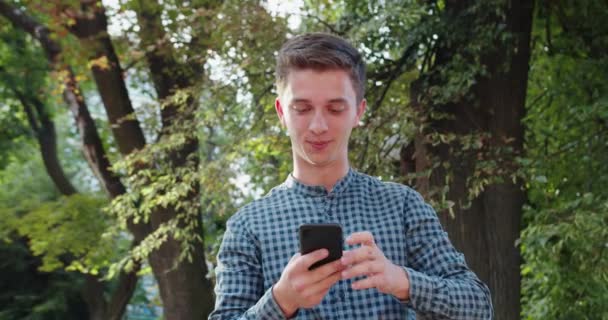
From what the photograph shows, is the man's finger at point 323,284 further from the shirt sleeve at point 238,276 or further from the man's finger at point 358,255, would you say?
the shirt sleeve at point 238,276

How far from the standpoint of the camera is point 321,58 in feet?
5.98

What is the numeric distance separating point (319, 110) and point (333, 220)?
0.84 feet

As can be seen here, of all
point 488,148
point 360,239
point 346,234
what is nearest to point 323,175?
point 346,234

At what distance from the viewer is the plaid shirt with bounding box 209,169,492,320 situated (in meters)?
1.73

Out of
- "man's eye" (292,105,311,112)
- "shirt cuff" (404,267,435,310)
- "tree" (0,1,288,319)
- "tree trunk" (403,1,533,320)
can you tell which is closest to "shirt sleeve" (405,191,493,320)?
"shirt cuff" (404,267,435,310)

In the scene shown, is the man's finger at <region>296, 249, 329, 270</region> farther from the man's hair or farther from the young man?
the man's hair

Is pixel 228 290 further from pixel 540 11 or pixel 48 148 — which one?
pixel 48 148

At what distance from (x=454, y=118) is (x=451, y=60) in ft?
1.33

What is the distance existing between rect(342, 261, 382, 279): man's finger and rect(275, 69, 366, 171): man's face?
0.37 meters

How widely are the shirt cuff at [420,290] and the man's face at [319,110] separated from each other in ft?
1.18

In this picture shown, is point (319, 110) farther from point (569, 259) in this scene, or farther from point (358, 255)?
point (569, 259)

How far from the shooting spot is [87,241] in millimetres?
10266

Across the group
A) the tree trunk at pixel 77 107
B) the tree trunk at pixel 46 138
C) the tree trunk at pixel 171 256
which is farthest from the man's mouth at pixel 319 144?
the tree trunk at pixel 46 138

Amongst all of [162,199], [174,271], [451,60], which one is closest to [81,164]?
[174,271]
